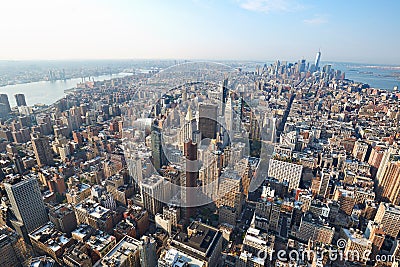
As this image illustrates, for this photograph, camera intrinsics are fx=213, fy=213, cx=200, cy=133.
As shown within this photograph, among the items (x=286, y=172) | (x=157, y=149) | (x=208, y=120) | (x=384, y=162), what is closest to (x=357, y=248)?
(x=286, y=172)

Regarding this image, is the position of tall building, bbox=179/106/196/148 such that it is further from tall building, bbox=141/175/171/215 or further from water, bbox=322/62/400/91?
water, bbox=322/62/400/91

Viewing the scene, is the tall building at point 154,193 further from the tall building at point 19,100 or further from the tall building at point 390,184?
the tall building at point 19,100

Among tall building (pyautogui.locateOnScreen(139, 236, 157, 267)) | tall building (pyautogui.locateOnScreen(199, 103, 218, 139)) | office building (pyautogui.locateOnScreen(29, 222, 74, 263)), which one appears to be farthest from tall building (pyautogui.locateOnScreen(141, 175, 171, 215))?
tall building (pyautogui.locateOnScreen(199, 103, 218, 139))

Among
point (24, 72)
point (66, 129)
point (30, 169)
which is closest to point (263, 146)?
point (30, 169)

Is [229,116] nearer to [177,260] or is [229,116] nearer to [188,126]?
[188,126]

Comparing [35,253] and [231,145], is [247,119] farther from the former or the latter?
[35,253]

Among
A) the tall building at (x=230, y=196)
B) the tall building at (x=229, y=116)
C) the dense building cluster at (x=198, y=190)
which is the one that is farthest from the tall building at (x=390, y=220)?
the tall building at (x=229, y=116)

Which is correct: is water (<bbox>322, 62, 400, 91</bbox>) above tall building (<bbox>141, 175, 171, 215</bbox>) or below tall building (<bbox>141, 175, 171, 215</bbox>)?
above
